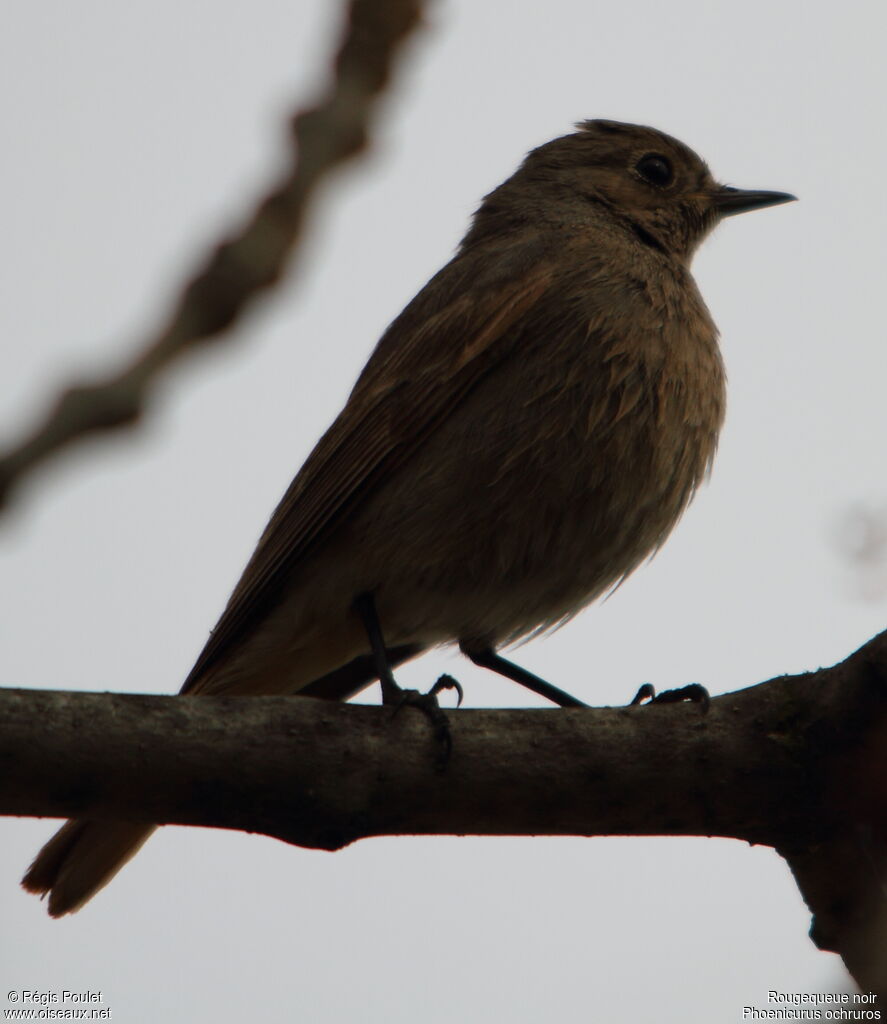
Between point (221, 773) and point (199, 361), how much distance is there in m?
2.20

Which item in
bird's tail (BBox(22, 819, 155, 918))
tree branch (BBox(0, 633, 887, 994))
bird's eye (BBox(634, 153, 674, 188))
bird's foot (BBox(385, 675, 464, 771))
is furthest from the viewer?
bird's eye (BBox(634, 153, 674, 188))

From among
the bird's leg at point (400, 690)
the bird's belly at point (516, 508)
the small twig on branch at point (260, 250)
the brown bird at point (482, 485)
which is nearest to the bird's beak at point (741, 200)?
the brown bird at point (482, 485)

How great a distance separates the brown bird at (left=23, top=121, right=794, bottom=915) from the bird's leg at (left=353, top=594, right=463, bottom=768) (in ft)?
0.05

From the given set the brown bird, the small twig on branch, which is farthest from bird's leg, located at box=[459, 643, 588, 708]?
the small twig on branch

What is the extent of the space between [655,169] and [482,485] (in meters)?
2.72

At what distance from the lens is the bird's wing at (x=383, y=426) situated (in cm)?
577

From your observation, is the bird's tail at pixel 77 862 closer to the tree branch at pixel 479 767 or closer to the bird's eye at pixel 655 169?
the tree branch at pixel 479 767

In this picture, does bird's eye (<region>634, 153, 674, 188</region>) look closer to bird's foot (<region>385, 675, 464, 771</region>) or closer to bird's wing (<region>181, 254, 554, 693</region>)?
bird's wing (<region>181, 254, 554, 693</region>)

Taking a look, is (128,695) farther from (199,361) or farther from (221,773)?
(199,361)

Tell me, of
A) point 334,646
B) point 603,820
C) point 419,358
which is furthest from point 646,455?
point 603,820

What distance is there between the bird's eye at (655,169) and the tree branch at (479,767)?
12.3 feet

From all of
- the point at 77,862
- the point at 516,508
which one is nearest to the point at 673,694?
the point at 516,508

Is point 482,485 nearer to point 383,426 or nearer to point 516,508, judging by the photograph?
point 516,508

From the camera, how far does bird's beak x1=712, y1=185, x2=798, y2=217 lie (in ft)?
24.4
